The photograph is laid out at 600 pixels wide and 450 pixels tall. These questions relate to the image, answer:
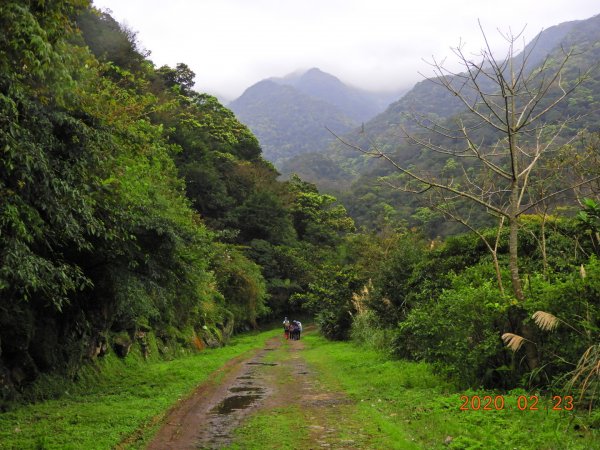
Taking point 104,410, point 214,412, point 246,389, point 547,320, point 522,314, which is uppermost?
point 547,320

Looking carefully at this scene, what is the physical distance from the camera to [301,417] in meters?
8.84

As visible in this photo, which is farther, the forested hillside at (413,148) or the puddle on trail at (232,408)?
the forested hillside at (413,148)

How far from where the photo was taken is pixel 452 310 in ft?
32.5

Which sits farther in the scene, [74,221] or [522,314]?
[522,314]

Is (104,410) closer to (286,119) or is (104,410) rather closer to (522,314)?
(522,314)

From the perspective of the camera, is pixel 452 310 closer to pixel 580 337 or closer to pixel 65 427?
pixel 580 337

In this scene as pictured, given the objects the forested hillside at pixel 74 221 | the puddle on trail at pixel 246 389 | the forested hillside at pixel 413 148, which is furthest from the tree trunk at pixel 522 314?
the forested hillside at pixel 74 221

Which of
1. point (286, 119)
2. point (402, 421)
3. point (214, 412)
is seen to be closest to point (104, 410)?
point (214, 412)

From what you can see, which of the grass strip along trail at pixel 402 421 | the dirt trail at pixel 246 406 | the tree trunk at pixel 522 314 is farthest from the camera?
the tree trunk at pixel 522 314

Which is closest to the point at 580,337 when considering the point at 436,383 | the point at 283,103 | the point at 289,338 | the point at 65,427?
the point at 436,383

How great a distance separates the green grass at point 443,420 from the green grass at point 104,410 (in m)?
3.71
